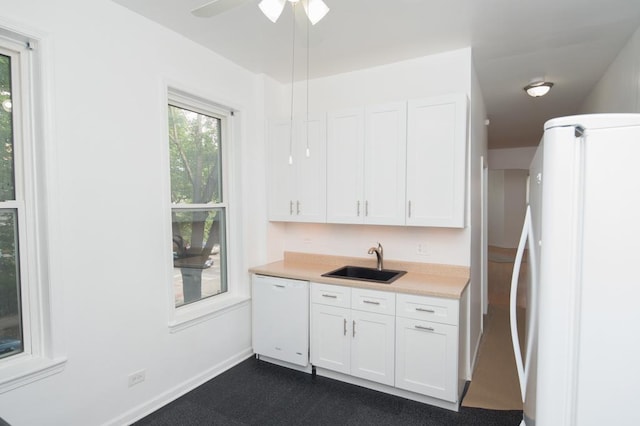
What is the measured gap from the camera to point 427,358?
2.46 meters

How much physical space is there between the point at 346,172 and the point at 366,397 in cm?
183

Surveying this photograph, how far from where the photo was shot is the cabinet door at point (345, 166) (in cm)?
298

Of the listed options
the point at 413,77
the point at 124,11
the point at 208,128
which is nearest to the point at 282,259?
the point at 208,128

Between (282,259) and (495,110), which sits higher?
(495,110)

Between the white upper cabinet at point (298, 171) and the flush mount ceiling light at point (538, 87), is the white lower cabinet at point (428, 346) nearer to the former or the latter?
the white upper cabinet at point (298, 171)

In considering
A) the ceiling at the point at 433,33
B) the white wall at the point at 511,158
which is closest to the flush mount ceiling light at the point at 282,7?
the ceiling at the point at 433,33

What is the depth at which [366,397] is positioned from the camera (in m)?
2.63

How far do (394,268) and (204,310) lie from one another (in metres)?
1.71

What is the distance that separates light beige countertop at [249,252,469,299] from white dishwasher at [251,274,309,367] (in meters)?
0.10

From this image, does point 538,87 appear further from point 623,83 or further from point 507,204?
point 507,204

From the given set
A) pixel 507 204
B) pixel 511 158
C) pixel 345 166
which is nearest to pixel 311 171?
pixel 345 166

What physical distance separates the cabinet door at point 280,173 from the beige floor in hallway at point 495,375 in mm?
2159

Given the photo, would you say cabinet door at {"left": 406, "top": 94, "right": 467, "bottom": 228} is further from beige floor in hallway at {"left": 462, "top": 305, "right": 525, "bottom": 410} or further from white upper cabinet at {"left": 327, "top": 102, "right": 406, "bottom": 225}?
beige floor in hallway at {"left": 462, "top": 305, "right": 525, "bottom": 410}

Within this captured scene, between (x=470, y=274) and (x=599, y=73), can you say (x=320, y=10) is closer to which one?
(x=470, y=274)
